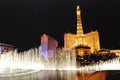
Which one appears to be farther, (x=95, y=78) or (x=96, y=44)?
(x=96, y=44)

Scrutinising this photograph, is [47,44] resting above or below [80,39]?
below

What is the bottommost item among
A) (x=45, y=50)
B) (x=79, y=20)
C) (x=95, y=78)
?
(x=95, y=78)

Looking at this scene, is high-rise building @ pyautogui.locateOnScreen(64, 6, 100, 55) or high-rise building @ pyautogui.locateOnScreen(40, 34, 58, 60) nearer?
high-rise building @ pyautogui.locateOnScreen(40, 34, 58, 60)

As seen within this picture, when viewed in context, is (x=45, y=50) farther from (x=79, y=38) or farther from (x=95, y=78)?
(x=95, y=78)

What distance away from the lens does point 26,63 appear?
2988 cm

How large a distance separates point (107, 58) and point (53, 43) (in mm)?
19888

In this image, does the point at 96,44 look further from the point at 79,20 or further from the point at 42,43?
the point at 42,43

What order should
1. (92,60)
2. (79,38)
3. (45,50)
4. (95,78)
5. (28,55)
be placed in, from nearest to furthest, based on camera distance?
(95,78)
(28,55)
(92,60)
(45,50)
(79,38)

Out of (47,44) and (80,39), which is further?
(80,39)

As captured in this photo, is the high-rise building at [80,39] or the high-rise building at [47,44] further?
the high-rise building at [80,39]

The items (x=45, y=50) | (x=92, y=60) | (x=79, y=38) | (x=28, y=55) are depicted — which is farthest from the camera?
(x=79, y=38)

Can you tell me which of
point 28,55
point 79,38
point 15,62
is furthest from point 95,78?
point 79,38

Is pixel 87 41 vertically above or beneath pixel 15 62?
above

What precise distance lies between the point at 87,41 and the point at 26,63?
3677cm
